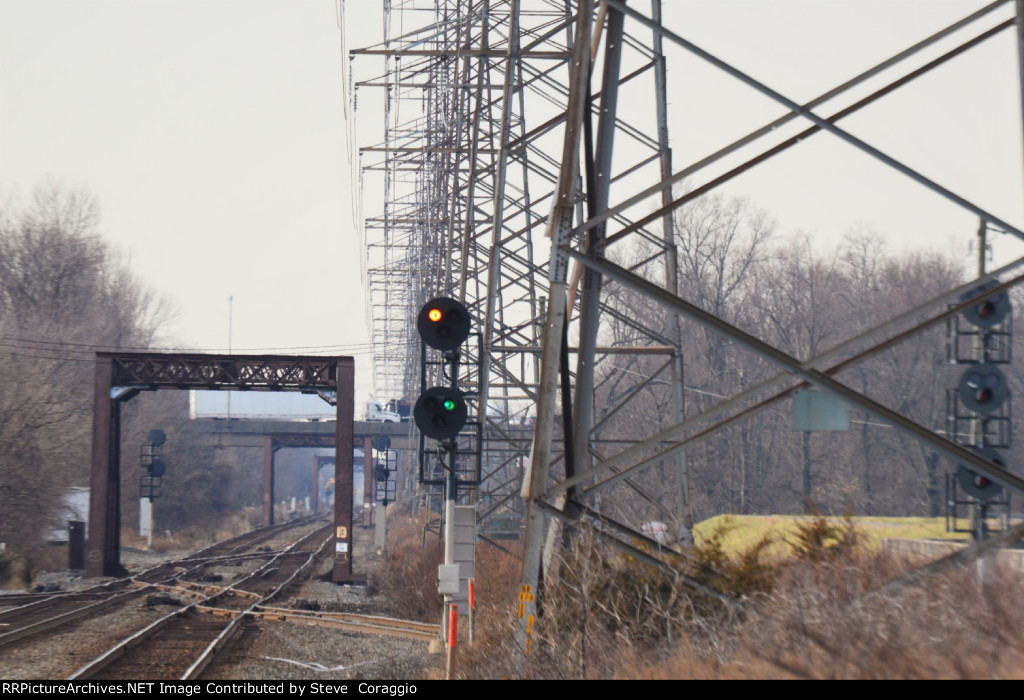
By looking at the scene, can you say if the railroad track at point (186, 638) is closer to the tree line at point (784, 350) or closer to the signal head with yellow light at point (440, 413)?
the signal head with yellow light at point (440, 413)

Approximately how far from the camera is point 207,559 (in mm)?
39125

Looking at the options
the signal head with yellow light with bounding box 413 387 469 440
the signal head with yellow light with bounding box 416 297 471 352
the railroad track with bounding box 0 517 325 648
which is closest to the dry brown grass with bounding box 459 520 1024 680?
the signal head with yellow light with bounding box 413 387 469 440

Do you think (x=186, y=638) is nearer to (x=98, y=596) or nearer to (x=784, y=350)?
(x=98, y=596)

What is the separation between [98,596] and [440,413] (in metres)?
16.0

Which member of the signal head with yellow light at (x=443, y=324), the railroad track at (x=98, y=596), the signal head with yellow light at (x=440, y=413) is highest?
the signal head with yellow light at (x=443, y=324)

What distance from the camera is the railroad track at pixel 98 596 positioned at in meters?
19.5

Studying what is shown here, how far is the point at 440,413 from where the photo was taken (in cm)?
1309

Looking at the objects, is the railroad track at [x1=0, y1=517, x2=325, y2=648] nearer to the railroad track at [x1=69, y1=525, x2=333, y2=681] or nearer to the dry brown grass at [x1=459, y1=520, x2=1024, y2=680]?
the railroad track at [x1=69, y1=525, x2=333, y2=681]

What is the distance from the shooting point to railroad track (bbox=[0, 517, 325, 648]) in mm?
19531

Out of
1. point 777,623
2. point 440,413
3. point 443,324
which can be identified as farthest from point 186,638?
point 777,623

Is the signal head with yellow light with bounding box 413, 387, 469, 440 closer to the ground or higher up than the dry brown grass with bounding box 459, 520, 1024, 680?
higher up

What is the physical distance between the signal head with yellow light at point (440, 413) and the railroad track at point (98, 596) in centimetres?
810

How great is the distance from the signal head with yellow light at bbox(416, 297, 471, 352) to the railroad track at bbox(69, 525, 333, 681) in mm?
5064

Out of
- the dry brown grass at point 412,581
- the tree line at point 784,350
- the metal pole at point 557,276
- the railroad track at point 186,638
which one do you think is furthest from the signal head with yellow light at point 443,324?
the tree line at point 784,350
